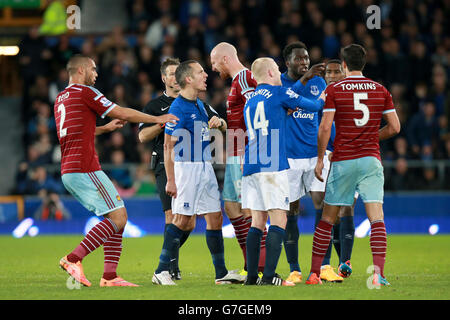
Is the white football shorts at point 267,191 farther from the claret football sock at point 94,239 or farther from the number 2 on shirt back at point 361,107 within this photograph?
the claret football sock at point 94,239

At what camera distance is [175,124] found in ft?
27.0

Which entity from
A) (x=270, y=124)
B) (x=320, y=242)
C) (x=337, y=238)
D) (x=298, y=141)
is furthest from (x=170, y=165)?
(x=337, y=238)

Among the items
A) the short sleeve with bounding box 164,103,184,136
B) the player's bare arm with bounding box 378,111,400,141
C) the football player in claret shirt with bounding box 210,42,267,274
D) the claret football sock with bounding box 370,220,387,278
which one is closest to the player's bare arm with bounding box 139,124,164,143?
the short sleeve with bounding box 164,103,184,136

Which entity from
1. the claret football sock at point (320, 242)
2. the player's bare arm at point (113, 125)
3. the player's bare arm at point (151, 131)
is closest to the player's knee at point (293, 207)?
the claret football sock at point (320, 242)

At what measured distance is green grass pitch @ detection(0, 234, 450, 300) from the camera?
282 inches

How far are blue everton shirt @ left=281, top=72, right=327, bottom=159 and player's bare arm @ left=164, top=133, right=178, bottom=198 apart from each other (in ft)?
4.71

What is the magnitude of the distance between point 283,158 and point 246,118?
56 cm

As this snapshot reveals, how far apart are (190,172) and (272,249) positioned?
1250 millimetres

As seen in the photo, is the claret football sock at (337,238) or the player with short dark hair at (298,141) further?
the claret football sock at (337,238)

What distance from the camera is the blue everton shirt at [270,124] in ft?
25.6

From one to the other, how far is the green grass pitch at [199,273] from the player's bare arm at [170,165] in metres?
0.96

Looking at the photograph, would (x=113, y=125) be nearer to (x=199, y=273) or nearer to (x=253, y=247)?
(x=253, y=247)

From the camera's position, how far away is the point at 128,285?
8.02m

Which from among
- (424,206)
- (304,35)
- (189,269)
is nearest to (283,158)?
(189,269)
